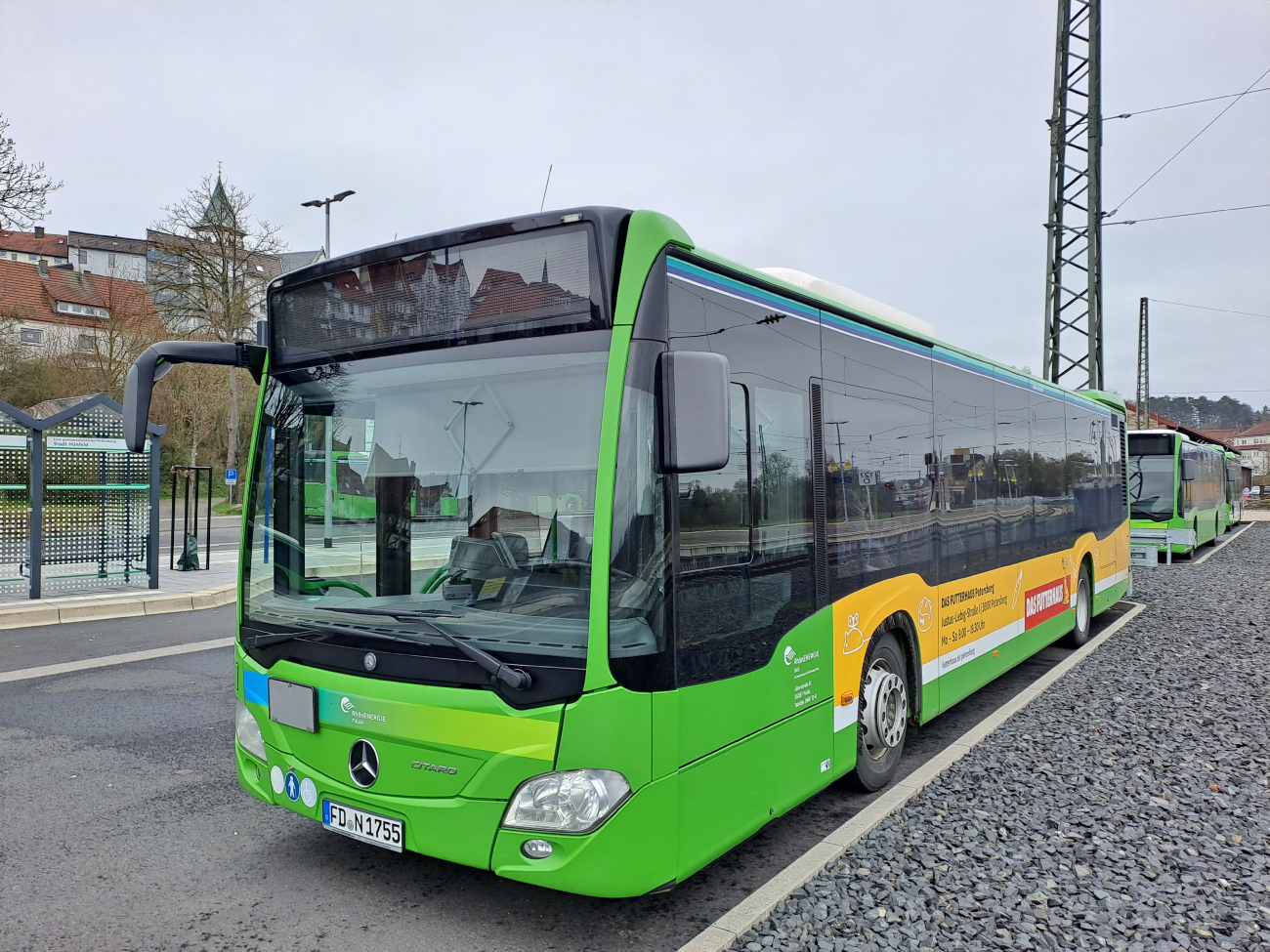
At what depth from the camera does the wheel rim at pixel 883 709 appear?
193 inches

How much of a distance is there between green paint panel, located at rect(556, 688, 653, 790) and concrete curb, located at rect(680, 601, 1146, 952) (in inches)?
29.6

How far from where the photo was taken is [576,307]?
3.26 meters

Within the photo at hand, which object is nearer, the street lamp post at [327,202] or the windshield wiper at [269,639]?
the windshield wiper at [269,639]

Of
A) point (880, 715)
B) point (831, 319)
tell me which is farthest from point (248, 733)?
point (831, 319)

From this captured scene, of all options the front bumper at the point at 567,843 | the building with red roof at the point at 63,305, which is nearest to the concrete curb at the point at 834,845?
the front bumper at the point at 567,843

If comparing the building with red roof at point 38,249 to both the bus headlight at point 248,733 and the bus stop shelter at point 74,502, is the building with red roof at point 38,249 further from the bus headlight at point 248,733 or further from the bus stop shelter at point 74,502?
the bus headlight at point 248,733

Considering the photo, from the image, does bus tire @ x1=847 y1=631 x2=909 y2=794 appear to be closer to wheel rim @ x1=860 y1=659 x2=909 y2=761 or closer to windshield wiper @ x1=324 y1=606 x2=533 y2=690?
wheel rim @ x1=860 y1=659 x2=909 y2=761

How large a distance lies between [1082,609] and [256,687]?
8962mm

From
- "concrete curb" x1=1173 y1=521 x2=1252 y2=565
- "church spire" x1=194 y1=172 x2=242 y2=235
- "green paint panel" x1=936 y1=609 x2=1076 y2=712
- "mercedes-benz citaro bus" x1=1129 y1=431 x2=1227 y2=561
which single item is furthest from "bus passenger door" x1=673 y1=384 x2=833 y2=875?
"church spire" x1=194 y1=172 x2=242 y2=235

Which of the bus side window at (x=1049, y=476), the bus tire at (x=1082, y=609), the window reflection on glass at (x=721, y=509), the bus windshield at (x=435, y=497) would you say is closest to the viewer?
the bus windshield at (x=435, y=497)

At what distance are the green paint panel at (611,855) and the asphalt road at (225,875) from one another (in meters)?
0.45

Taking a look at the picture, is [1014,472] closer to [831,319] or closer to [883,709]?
[883,709]

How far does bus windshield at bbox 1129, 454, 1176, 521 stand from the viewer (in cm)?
2069

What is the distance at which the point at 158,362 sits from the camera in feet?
13.3
